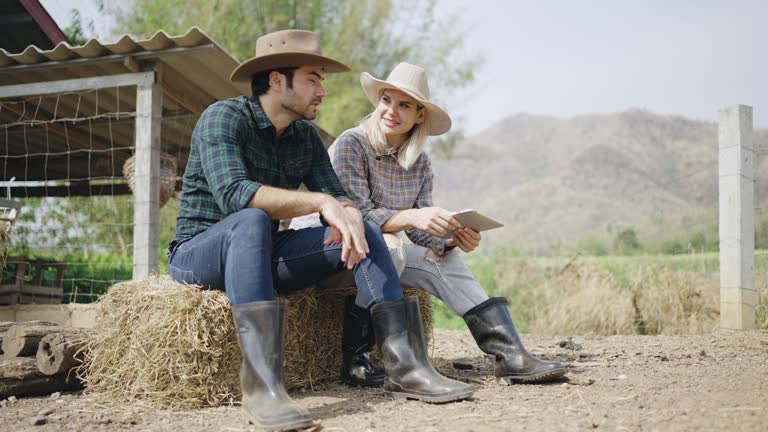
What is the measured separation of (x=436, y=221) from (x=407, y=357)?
650 mm

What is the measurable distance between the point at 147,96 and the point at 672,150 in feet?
199

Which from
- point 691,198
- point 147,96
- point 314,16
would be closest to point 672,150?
point 691,198

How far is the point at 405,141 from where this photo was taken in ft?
11.5

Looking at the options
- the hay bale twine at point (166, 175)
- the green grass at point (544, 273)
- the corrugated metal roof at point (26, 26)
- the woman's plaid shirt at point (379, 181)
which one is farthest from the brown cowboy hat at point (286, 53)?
the corrugated metal roof at point (26, 26)

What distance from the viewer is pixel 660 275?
6777mm

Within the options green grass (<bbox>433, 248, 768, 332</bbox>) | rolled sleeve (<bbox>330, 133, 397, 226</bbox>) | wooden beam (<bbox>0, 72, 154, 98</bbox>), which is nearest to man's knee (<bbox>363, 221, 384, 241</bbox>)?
rolled sleeve (<bbox>330, 133, 397, 226</bbox>)

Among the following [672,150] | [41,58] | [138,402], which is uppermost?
[672,150]

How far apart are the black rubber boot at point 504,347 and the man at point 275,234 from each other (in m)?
0.50

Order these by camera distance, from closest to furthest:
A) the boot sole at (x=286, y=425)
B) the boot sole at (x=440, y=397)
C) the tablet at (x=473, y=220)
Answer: the boot sole at (x=286, y=425)
the boot sole at (x=440, y=397)
the tablet at (x=473, y=220)

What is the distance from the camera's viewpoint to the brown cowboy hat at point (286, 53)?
9.41 feet

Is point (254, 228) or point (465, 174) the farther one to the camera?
point (465, 174)

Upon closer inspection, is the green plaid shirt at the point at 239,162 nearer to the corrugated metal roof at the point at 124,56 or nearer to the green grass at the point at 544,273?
the corrugated metal roof at the point at 124,56

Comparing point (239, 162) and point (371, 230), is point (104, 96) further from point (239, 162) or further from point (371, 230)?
point (371, 230)

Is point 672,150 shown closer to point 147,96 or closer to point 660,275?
point 660,275
